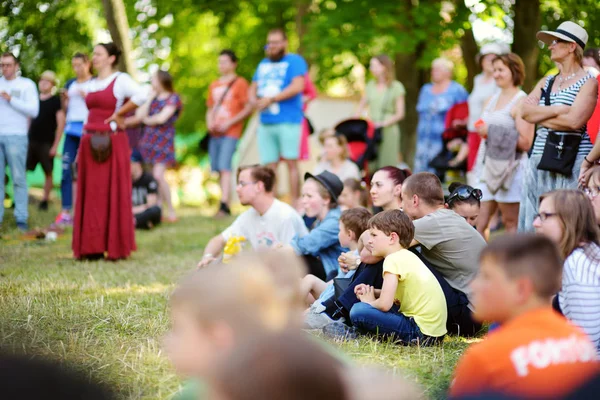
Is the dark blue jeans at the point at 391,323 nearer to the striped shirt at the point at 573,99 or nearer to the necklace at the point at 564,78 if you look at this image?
the striped shirt at the point at 573,99

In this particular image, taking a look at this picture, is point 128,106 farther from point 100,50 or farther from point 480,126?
point 480,126

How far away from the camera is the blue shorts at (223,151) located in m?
11.0

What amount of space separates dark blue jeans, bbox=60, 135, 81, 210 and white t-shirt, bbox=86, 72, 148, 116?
235cm

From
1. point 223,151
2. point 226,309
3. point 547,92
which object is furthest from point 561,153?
point 223,151

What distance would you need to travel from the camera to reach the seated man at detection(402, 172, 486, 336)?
482cm

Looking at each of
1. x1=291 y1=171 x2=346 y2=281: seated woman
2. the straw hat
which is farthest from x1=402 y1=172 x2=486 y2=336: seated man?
the straw hat

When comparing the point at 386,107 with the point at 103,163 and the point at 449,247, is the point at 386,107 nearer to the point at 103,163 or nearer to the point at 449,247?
the point at 103,163

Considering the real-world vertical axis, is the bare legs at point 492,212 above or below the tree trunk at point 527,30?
below

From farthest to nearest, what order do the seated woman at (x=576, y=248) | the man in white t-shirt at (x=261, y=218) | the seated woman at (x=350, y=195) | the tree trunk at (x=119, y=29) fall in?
the tree trunk at (x=119, y=29)
the seated woman at (x=350, y=195)
the man in white t-shirt at (x=261, y=218)
the seated woman at (x=576, y=248)

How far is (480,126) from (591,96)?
1682 mm

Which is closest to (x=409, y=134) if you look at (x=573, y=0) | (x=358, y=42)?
(x=358, y=42)

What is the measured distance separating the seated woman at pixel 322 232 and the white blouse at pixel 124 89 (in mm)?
2078

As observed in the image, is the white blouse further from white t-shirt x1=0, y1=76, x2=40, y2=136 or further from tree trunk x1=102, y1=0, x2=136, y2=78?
tree trunk x1=102, y1=0, x2=136, y2=78

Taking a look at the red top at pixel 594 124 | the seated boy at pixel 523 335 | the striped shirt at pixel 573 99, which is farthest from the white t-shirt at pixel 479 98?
the seated boy at pixel 523 335
